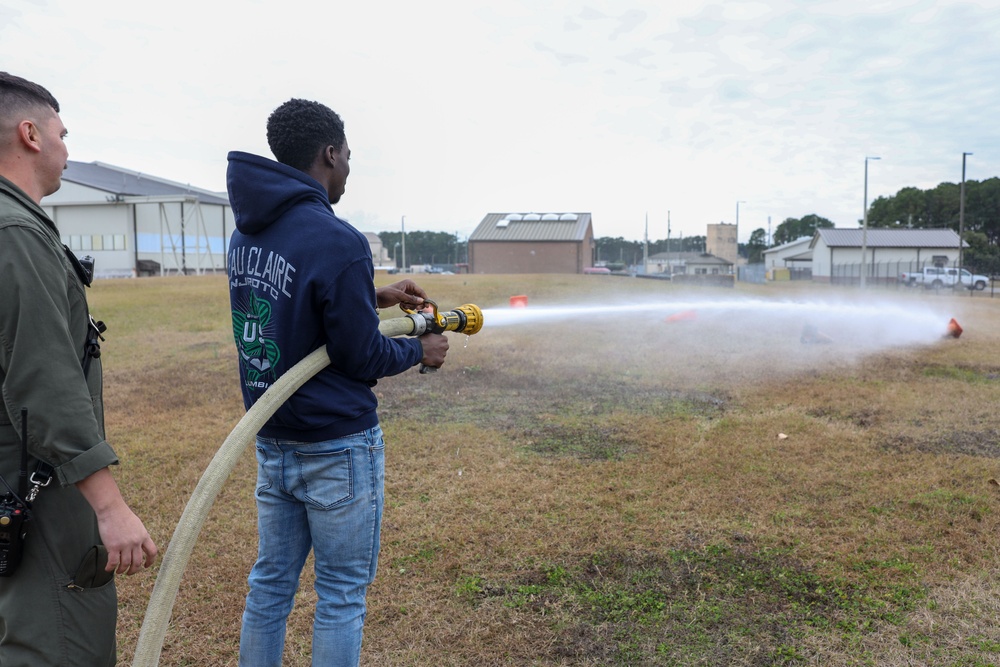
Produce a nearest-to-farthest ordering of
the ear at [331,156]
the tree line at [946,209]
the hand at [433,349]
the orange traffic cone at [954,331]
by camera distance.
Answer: the ear at [331,156]
the hand at [433,349]
the orange traffic cone at [954,331]
the tree line at [946,209]

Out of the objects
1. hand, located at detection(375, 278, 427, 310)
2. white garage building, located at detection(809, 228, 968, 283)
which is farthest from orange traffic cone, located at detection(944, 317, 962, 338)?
white garage building, located at detection(809, 228, 968, 283)

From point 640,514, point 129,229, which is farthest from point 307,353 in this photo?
point 129,229

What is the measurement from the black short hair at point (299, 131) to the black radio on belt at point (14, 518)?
4.11ft

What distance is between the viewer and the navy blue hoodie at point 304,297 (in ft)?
7.50

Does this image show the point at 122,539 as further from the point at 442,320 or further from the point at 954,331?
the point at 954,331

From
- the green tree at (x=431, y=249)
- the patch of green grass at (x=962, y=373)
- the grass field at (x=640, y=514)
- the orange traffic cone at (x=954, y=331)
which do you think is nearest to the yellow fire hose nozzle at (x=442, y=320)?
the grass field at (x=640, y=514)

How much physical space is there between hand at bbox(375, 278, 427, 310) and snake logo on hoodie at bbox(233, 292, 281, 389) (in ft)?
2.07

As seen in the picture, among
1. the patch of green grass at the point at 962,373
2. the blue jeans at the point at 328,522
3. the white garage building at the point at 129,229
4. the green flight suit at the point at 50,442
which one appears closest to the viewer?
the green flight suit at the point at 50,442

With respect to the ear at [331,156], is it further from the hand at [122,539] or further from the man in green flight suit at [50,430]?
the hand at [122,539]

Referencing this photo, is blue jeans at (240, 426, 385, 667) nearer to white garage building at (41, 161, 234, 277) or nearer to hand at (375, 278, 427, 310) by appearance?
hand at (375, 278, 427, 310)

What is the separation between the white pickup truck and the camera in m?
39.9

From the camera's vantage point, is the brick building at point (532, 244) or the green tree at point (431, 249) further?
the green tree at point (431, 249)

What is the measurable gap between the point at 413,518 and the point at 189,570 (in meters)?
1.43

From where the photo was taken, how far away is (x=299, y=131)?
8.12 ft
